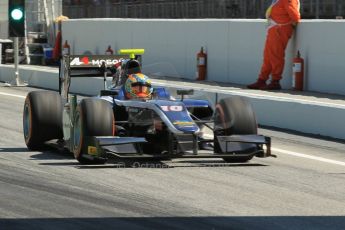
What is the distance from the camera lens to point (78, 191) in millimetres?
10461

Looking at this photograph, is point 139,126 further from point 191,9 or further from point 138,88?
point 191,9

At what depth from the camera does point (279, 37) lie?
21078 millimetres

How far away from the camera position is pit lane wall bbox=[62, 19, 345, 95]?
65.4 feet

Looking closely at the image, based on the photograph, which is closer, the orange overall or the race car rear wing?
the race car rear wing

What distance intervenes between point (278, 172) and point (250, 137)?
1.98 ft

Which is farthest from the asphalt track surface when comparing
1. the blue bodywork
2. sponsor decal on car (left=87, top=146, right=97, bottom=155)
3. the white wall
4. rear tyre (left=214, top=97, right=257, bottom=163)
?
the white wall

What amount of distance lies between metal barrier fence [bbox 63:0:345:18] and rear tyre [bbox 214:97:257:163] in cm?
1278

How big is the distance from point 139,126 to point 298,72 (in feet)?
27.3

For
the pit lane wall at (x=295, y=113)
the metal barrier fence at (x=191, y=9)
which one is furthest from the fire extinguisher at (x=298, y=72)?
the metal barrier fence at (x=191, y=9)

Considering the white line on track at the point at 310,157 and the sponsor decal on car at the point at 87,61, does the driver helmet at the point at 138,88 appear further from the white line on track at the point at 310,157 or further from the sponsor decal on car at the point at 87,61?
the white line on track at the point at 310,157

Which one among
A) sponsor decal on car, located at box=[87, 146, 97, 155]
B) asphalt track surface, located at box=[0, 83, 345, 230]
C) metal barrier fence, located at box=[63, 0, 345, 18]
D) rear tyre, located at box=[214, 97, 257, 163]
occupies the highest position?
metal barrier fence, located at box=[63, 0, 345, 18]

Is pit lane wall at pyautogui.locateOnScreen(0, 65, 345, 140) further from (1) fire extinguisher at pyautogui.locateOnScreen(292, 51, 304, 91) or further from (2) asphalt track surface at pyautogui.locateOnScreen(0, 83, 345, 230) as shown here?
(2) asphalt track surface at pyautogui.locateOnScreen(0, 83, 345, 230)

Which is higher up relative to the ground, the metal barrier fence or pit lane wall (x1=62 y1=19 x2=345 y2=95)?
the metal barrier fence

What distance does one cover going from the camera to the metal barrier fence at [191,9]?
2563 cm
